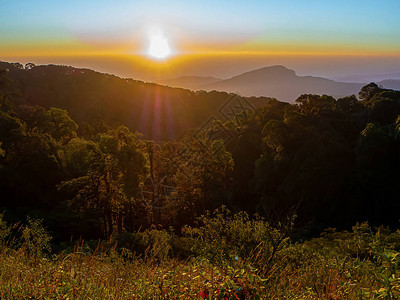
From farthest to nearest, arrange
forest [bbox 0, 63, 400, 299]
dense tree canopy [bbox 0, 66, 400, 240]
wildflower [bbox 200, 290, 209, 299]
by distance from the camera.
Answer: dense tree canopy [bbox 0, 66, 400, 240]
forest [bbox 0, 63, 400, 299]
wildflower [bbox 200, 290, 209, 299]

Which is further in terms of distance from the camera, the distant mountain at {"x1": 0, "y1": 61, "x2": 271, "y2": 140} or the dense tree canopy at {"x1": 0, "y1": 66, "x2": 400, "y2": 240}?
the distant mountain at {"x1": 0, "y1": 61, "x2": 271, "y2": 140}

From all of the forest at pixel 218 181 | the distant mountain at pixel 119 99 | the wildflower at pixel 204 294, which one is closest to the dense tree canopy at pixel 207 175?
the forest at pixel 218 181

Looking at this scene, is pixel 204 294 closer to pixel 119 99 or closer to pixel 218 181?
pixel 218 181

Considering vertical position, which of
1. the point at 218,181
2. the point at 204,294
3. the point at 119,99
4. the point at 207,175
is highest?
the point at 204,294

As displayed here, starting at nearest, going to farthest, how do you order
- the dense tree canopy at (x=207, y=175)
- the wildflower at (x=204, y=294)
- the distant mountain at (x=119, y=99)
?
the wildflower at (x=204, y=294) < the dense tree canopy at (x=207, y=175) < the distant mountain at (x=119, y=99)

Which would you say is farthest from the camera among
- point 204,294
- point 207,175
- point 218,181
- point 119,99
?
point 119,99

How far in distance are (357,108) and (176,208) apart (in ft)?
80.4

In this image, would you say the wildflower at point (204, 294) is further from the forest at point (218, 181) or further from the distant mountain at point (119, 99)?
the distant mountain at point (119, 99)

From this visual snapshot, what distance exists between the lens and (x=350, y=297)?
4.82m

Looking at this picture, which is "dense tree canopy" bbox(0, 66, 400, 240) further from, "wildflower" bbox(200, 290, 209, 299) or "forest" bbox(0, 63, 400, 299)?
"wildflower" bbox(200, 290, 209, 299)

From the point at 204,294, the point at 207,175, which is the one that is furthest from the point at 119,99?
the point at 204,294

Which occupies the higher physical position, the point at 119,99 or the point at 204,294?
the point at 204,294

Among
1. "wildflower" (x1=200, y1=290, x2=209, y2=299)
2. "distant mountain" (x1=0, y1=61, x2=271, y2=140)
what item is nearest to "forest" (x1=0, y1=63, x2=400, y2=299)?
"wildflower" (x1=200, y1=290, x2=209, y2=299)

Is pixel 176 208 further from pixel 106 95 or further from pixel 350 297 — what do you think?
pixel 106 95
